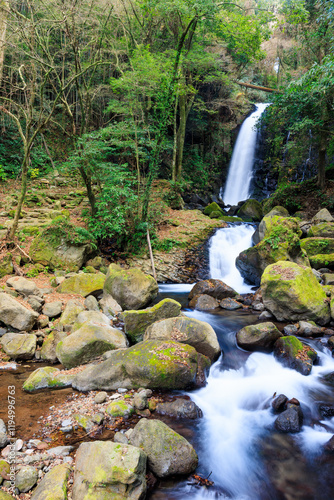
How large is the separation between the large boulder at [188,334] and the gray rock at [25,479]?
102 inches

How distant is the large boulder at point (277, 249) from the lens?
8.69m

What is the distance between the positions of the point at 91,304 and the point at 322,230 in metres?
8.54

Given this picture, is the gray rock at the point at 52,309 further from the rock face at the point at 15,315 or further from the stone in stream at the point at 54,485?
the stone in stream at the point at 54,485

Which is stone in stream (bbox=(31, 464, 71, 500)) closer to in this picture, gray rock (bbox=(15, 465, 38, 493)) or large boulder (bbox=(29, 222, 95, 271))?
gray rock (bbox=(15, 465, 38, 493))

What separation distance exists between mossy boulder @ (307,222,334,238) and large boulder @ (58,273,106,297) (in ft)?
26.0

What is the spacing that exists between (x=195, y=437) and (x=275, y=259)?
20.2ft

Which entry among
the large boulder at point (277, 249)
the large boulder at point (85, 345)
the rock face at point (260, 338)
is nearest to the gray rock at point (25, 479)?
the large boulder at point (85, 345)

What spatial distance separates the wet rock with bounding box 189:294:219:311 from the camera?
25.5ft

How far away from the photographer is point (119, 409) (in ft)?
12.2

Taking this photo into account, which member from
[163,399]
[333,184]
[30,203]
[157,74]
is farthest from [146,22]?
[163,399]

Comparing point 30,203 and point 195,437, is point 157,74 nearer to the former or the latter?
point 30,203

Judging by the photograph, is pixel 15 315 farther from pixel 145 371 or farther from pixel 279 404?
pixel 279 404

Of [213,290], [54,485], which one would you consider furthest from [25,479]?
[213,290]

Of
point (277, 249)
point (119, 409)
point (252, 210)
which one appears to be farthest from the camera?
point (252, 210)
